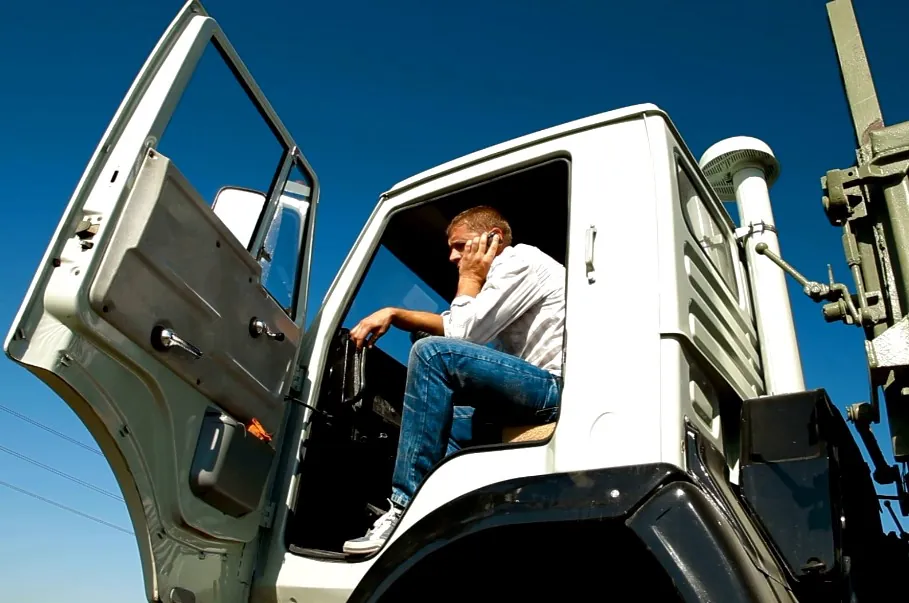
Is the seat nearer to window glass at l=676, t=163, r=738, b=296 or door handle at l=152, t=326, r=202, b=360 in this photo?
window glass at l=676, t=163, r=738, b=296

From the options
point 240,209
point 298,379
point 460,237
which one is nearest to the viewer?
point 240,209

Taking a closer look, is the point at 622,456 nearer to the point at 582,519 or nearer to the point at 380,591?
the point at 582,519

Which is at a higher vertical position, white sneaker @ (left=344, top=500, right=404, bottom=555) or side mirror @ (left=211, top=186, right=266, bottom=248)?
side mirror @ (left=211, top=186, right=266, bottom=248)

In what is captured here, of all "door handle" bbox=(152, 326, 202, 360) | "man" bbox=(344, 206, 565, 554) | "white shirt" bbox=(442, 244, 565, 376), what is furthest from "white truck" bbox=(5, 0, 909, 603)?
"white shirt" bbox=(442, 244, 565, 376)

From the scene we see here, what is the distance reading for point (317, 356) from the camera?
7.97ft

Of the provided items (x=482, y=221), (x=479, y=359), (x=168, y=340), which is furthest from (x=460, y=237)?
(x=168, y=340)

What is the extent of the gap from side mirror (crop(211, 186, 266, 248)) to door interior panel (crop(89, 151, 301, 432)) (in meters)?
0.13

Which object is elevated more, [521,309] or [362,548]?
[521,309]

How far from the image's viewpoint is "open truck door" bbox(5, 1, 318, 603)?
5.32 feet

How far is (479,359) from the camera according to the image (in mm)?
2010

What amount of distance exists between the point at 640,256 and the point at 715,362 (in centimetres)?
36

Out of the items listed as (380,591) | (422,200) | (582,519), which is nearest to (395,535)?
(380,591)

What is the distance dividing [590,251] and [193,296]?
1068mm

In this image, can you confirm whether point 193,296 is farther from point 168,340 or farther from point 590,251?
point 590,251
